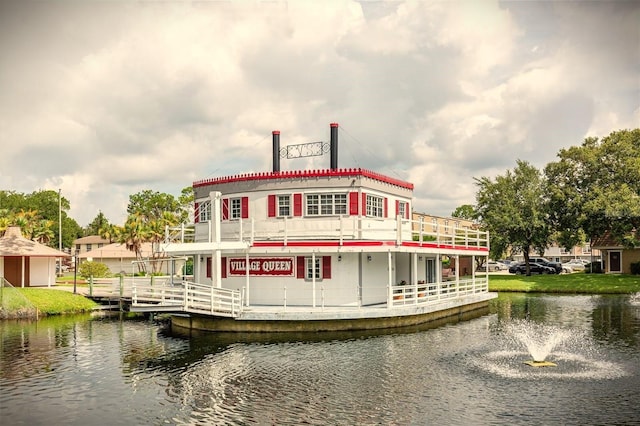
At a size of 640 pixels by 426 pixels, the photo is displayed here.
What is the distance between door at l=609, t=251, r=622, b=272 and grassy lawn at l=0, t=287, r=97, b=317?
50.0 m

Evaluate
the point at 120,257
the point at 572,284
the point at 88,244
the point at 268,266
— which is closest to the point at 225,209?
the point at 268,266

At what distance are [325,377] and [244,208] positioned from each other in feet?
48.7

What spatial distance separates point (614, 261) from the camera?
202 feet

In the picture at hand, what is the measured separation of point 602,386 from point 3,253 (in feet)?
138

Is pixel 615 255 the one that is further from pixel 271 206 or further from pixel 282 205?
pixel 271 206

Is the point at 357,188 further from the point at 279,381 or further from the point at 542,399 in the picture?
the point at 542,399

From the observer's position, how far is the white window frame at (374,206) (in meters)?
31.7

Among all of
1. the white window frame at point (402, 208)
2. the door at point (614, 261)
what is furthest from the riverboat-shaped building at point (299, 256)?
the door at point (614, 261)

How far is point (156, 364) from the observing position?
21078mm

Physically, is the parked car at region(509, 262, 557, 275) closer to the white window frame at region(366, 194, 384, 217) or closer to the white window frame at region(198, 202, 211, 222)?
the white window frame at region(366, 194, 384, 217)

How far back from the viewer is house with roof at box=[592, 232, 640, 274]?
Answer: 59.5m

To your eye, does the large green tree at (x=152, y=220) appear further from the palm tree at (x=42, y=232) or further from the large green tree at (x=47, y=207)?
the large green tree at (x=47, y=207)

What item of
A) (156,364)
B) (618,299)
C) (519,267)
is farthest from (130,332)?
(519,267)

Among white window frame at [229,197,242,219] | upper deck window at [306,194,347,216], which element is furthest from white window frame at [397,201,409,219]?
white window frame at [229,197,242,219]
